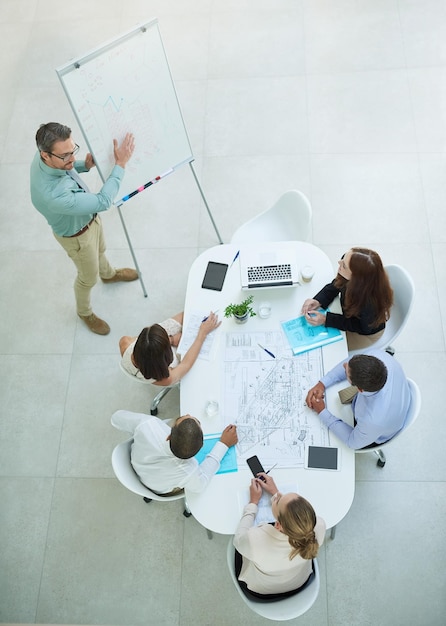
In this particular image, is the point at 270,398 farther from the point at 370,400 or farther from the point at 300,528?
the point at 300,528

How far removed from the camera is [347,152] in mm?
4453

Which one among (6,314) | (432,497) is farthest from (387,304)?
(6,314)

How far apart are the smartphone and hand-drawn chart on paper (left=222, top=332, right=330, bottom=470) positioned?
0.03 metres

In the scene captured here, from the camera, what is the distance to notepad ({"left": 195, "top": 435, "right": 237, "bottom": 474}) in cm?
266

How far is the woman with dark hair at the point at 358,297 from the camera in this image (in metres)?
2.78

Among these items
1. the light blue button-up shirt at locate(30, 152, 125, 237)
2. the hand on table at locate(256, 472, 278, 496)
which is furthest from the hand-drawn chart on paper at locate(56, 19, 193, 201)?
the hand on table at locate(256, 472, 278, 496)

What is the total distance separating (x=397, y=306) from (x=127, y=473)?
1790 mm

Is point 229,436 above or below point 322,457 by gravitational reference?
above

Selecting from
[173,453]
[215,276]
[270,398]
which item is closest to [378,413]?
[270,398]

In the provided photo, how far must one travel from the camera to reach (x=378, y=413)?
256 cm

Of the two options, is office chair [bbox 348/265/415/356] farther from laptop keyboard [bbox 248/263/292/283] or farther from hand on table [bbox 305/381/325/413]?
laptop keyboard [bbox 248/263/292/283]

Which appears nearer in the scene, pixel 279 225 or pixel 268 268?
pixel 268 268

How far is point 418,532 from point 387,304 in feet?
4.69

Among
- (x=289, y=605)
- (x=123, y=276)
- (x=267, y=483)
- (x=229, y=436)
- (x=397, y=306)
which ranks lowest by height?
(x=289, y=605)
